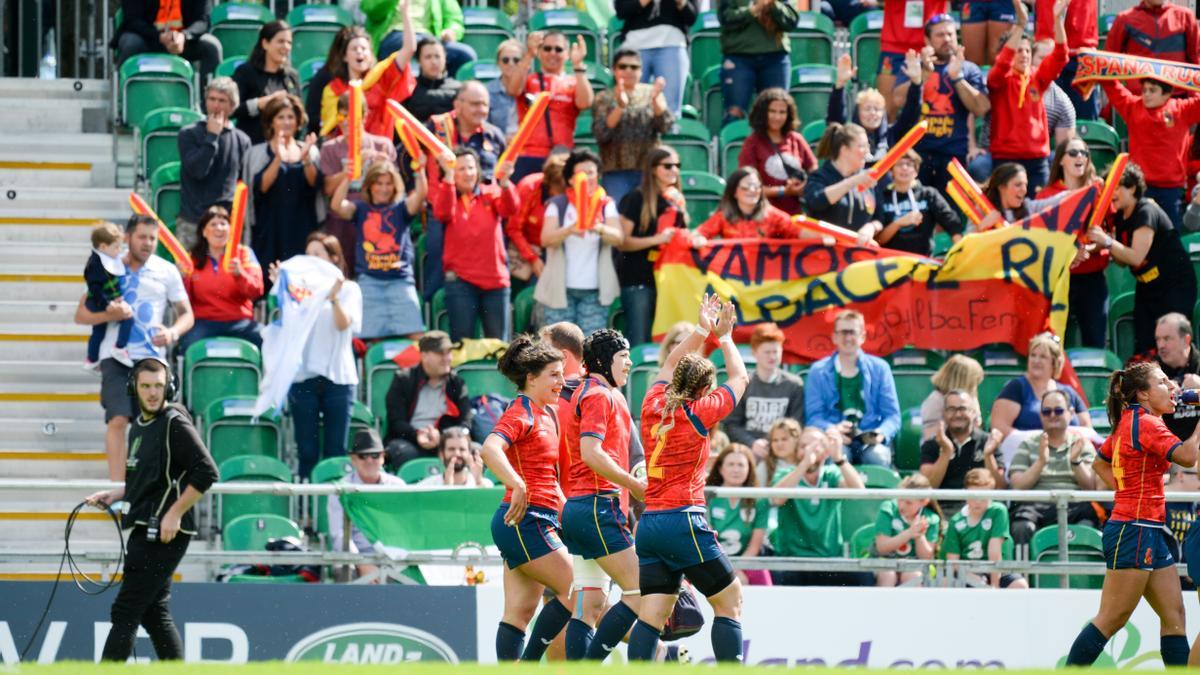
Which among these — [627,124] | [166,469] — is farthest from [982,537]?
[166,469]

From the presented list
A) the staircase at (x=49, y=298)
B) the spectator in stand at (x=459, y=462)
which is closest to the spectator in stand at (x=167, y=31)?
the staircase at (x=49, y=298)

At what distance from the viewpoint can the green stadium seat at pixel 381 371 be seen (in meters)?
12.6

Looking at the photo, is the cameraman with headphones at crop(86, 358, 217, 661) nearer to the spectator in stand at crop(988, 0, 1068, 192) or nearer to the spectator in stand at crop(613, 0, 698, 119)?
the spectator in stand at crop(613, 0, 698, 119)

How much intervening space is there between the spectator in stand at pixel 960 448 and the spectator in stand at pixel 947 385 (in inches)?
8.7

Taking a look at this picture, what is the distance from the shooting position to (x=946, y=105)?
13.8 m

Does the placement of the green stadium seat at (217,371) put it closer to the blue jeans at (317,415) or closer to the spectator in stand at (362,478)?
the blue jeans at (317,415)

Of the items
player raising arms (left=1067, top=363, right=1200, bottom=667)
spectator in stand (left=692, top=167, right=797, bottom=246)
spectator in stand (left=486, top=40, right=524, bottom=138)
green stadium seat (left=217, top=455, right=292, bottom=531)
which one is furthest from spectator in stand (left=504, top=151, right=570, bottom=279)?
player raising arms (left=1067, top=363, right=1200, bottom=667)

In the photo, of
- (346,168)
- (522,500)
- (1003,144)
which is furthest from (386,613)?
(1003,144)

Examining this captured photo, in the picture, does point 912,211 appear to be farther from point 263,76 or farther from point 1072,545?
point 263,76

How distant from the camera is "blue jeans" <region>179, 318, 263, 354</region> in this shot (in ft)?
41.2

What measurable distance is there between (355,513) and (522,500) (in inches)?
87.5

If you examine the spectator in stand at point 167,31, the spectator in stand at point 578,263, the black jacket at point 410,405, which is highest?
the spectator in stand at point 167,31

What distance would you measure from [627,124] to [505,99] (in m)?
1.21

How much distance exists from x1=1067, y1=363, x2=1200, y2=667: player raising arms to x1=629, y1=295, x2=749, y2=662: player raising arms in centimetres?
181
